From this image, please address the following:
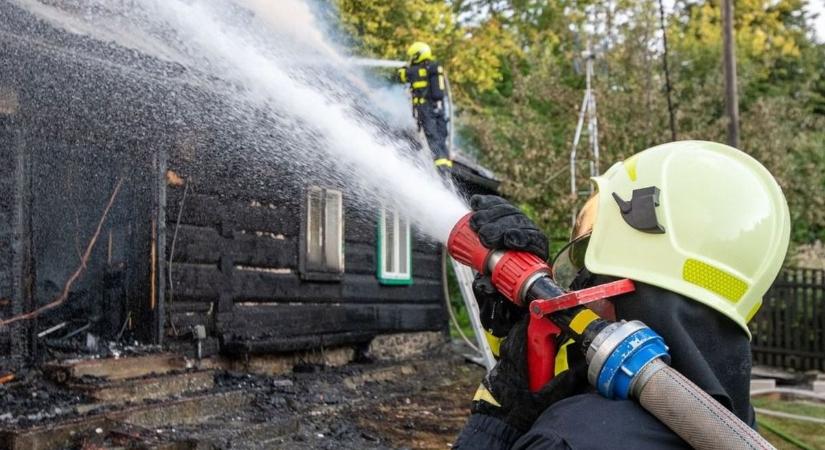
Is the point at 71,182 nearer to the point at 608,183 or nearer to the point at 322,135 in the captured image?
the point at 322,135

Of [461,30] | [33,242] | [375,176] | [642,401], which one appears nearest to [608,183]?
[642,401]

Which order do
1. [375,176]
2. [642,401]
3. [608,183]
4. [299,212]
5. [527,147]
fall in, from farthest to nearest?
[527,147]
[299,212]
[375,176]
[608,183]
[642,401]

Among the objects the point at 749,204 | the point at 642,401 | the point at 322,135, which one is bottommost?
the point at 642,401

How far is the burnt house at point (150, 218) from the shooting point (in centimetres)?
626

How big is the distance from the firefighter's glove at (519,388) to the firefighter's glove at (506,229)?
163 mm

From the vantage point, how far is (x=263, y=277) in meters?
8.90

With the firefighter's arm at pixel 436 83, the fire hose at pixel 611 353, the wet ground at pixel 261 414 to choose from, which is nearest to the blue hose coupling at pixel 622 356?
the fire hose at pixel 611 353

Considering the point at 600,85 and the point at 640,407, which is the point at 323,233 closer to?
the point at 640,407

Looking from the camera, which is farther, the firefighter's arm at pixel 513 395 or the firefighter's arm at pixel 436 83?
the firefighter's arm at pixel 436 83

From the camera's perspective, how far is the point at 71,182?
25.2 ft

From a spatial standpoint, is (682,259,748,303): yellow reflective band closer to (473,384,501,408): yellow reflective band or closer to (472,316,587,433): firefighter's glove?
(472,316,587,433): firefighter's glove

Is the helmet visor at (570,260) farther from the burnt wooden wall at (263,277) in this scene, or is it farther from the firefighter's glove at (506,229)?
the burnt wooden wall at (263,277)

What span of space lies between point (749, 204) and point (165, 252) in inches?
259

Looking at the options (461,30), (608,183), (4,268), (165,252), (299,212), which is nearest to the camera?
(608,183)
